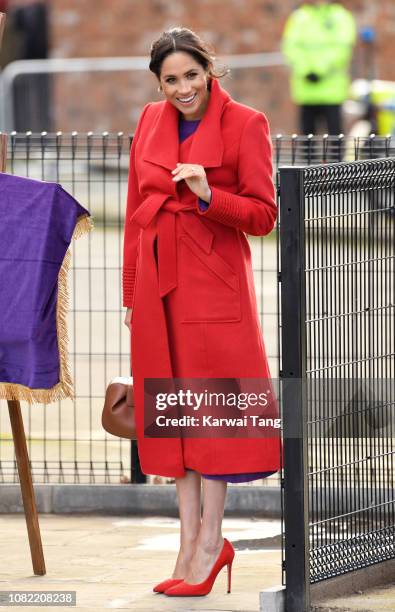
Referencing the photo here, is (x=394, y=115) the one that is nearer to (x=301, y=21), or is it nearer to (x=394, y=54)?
(x=301, y=21)

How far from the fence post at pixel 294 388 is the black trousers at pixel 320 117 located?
13.3 metres

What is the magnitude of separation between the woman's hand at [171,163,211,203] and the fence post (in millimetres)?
287

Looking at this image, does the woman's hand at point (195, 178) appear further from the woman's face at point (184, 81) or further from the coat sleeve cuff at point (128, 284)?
the coat sleeve cuff at point (128, 284)

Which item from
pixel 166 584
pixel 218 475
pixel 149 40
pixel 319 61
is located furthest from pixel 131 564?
pixel 149 40

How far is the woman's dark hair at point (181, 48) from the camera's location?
6.10 metres

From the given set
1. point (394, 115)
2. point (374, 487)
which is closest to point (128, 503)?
point (374, 487)

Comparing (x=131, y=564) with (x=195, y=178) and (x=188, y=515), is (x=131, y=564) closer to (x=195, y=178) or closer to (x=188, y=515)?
(x=188, y=515)

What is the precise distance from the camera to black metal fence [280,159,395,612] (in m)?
5.90

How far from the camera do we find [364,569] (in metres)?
6.41

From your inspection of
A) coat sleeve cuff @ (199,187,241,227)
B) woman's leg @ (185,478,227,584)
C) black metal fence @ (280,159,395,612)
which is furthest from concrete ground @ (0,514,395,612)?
coat sleeve cuff @ (199,187,241,227)

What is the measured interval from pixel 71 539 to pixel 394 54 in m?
16.9

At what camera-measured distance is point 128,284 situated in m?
6.36

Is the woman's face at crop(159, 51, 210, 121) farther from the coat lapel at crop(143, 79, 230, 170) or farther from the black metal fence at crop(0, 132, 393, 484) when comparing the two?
the black metal fence at crop(0, 132, 393, 484)

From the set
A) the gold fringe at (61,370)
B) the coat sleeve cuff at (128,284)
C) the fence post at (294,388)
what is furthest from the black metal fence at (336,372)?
the gold fringe at (61,370)
